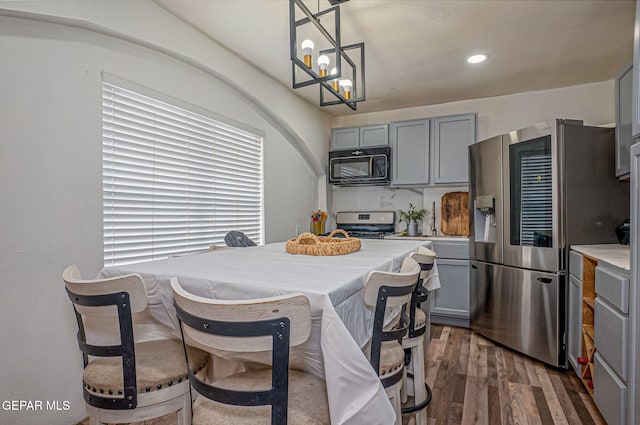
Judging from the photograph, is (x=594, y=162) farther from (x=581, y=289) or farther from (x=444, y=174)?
(x=444, y=174)

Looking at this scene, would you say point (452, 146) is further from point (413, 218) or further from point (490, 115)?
point (413, 218)

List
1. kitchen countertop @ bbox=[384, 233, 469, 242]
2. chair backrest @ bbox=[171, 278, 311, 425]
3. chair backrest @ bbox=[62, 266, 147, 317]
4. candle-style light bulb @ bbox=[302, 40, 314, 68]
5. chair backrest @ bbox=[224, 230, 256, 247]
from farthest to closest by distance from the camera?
kitchen countertop @ bbox=[384, 233, 469, 242], chair backrest @ bbox=[224, 230, 256, 247], candle-style light bulb @ bbox=[302, 40, 314, 68], chair backrest @ bbox=[62, 266, 147, 317], chair backrest @ bbox=[171, 278, 311, 425]

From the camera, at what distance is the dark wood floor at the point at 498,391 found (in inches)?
75.9

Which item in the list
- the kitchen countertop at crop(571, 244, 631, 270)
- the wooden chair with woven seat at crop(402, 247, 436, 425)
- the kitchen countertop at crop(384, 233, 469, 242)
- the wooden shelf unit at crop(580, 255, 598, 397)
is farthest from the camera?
the kitchen countertop at crop(384, 233, 469, 242)

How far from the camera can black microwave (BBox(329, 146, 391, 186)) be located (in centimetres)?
412

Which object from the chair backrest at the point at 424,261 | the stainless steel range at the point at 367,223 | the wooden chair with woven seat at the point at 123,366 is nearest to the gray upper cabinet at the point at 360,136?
the stainless steel range at the point at 367,223

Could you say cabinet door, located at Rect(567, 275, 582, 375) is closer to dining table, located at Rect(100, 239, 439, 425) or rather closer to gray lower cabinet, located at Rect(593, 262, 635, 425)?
gray lower cabinet, located at Rect(593, 262, 635, 425)

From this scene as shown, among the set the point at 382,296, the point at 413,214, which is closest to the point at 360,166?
the point at 413,214

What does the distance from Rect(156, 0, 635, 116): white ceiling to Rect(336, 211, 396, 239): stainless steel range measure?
1587mm

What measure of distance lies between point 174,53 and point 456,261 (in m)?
3.14

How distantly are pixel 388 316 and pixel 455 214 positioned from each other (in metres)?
3.13

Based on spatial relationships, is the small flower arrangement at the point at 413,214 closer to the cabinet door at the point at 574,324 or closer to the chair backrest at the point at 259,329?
the cabinet door at the point at 574,324

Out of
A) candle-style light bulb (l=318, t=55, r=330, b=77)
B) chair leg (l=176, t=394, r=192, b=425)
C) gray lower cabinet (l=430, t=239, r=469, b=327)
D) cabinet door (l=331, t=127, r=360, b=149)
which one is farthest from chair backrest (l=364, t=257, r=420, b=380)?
cabinet door (l=331, t=127, r=360, b=149)

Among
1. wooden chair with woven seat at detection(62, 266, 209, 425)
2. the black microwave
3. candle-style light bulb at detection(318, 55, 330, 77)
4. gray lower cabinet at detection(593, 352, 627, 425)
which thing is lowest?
gray lower cabinet at detection(593, 352, 627, 425)
